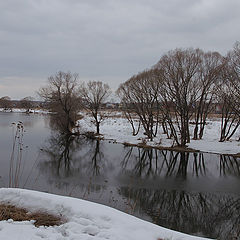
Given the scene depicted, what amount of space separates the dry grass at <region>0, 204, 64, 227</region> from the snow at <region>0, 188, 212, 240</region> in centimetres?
11

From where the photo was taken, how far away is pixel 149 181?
1299 cm

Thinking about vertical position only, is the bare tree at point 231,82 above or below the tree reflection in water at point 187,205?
above

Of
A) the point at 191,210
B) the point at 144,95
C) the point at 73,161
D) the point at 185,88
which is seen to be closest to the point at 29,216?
the point at 191,210

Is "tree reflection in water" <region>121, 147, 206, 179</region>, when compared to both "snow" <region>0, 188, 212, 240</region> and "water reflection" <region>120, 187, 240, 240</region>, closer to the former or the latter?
"water reflection" <region>120, 187, 240, 240</region>

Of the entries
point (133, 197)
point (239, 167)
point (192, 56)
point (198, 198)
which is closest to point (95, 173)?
point (133, 197)

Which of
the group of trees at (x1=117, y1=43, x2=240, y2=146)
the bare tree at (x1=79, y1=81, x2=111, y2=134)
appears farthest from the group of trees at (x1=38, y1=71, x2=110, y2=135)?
the group of trees at (x1=117, y1=43, x2=240, y2=146)

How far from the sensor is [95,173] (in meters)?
14.2

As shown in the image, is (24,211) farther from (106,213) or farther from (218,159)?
(218,159)

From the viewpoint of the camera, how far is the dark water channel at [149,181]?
8.50 meters

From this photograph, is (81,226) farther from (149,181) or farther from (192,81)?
(192,81)

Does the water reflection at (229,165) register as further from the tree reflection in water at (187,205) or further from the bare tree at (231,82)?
the bare tree at (231,82)

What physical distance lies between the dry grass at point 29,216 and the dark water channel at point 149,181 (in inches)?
136

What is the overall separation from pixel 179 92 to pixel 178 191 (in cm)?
1235

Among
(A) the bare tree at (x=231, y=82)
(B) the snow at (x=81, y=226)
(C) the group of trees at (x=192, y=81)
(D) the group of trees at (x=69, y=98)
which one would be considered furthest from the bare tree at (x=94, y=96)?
(B) the snow at (x=81, y=226)
